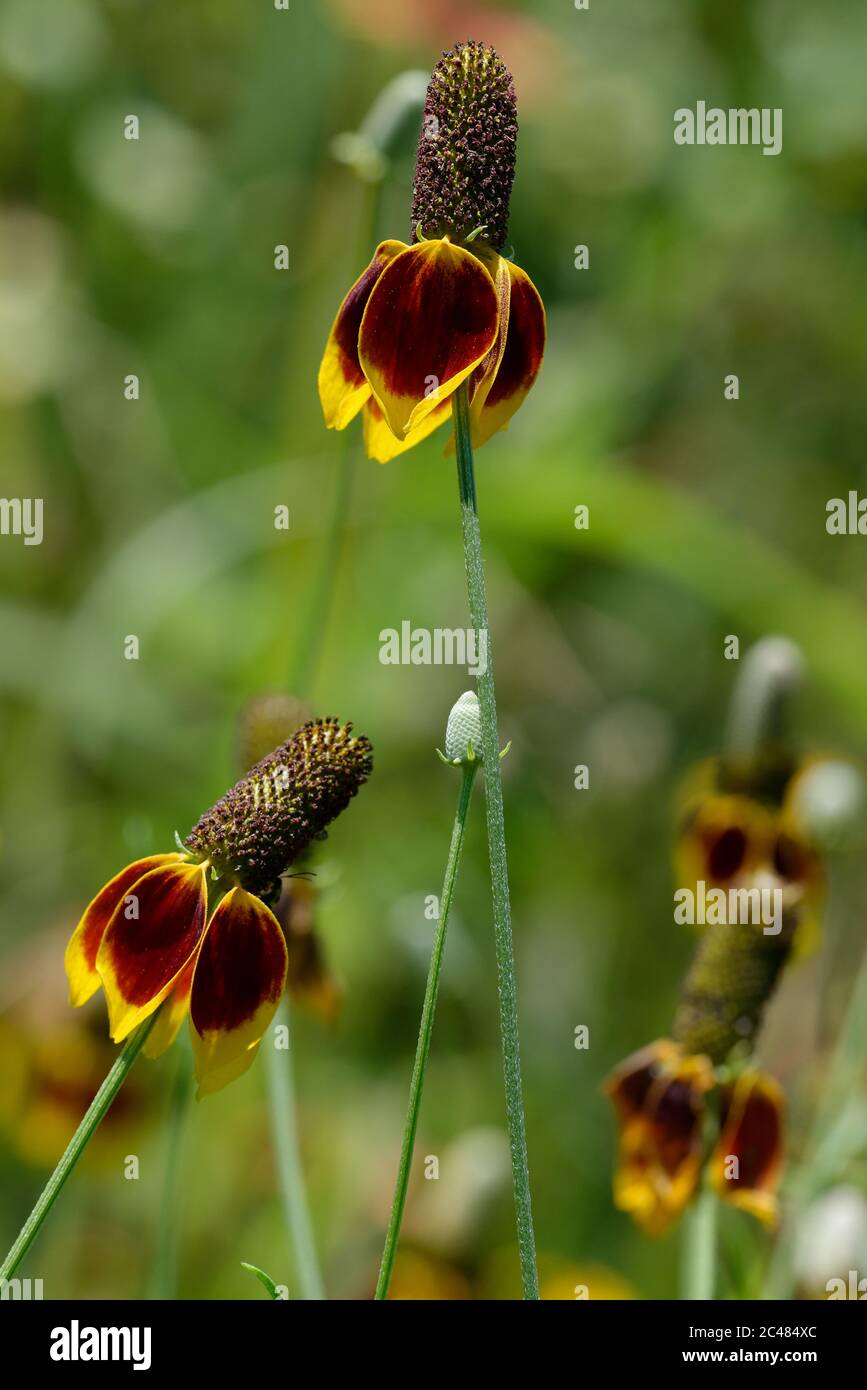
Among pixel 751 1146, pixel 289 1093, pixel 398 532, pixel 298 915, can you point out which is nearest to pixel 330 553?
pixel 298 915

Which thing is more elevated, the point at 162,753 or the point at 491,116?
the point at 162,753

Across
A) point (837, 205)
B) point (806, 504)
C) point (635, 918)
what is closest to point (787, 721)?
point (635, 918)

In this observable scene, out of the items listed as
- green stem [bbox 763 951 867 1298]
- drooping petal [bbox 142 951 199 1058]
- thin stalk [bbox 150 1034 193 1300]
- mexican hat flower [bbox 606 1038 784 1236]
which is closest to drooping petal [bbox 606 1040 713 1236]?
mexican hat flower [bbox 606 1038 784 1236]

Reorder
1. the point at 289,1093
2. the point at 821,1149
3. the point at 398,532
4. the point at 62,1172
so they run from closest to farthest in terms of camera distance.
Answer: the point at 62,1172
the point at 289,1093
the point at 821,1149
the point at 398,532

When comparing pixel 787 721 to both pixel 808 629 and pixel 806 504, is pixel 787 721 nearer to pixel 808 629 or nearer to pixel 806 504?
pixel 808 629

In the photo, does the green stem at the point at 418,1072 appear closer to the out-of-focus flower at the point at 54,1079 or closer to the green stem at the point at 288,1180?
the green stem at the point at 288,1180

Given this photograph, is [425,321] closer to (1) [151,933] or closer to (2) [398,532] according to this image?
(1) [151,933]

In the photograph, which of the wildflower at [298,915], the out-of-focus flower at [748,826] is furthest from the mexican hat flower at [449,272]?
the out-of-focus flower at [748,826]
